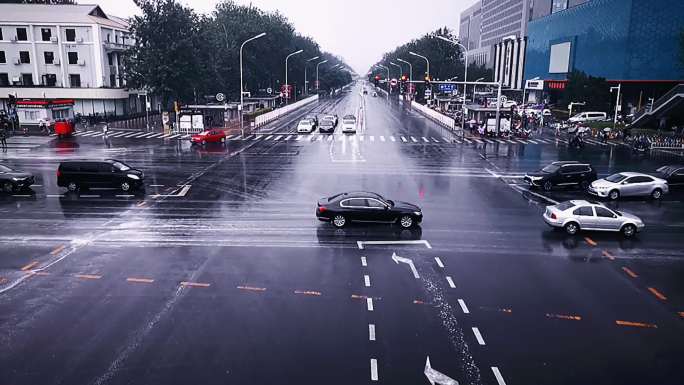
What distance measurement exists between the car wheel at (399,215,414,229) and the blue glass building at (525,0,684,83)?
72270 millimetres

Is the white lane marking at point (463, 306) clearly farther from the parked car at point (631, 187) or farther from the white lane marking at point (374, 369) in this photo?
the parked car at point (631, 187)

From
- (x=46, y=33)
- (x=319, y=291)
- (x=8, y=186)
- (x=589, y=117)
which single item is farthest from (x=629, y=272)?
(x=46, y=33)

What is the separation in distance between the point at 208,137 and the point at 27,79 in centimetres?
4419

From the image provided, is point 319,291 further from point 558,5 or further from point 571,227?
point 558,5

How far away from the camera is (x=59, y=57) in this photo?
71.2 metres

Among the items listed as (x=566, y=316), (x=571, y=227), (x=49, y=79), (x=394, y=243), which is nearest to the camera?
(x=566, y=316)

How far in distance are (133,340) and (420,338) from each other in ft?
21.3

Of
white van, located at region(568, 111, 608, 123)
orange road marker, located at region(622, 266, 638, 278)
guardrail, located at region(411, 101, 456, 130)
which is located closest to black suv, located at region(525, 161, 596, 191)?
orange road marker, located at region(622, 266, 638, 278)

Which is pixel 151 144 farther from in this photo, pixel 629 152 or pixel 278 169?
pixel 629 152

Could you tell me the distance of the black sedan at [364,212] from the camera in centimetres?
1954

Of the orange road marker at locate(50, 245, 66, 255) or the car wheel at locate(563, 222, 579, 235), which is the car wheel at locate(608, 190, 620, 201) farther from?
the orange road marker at locate(50, 245, 66, 255)

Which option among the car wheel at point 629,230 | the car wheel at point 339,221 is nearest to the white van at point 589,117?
the car wheel at point 629,230

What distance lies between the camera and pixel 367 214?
64.3 feet

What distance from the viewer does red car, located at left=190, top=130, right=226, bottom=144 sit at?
44.8 metres
